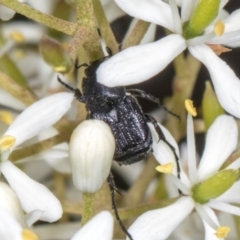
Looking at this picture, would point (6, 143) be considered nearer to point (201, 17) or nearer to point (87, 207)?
point (87, 207)

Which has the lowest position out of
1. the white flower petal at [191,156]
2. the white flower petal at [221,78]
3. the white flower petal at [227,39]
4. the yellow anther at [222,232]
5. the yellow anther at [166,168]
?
the yellow anther at [222,232]

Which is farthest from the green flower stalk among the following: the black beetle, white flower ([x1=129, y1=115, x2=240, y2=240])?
white flower ([x1=129, y1=115, x2=240, y2=240])

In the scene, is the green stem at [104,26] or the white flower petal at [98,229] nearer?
the white flower petal at [98,229]

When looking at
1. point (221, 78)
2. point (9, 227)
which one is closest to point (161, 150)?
point (221, 78)

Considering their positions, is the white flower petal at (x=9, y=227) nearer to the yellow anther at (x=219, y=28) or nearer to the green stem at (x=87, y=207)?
the green stem at (x=87, y=207)

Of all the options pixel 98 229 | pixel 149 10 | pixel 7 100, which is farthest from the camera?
pixel 7 100

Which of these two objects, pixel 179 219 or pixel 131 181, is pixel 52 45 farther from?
pixel 131 181

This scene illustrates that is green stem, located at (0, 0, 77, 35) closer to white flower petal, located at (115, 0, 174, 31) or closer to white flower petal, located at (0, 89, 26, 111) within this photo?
white flower petal, located at (115, 0, 174, 31)

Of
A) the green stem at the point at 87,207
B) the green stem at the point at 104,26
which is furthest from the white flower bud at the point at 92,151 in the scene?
the green stem at the point at 104,26
